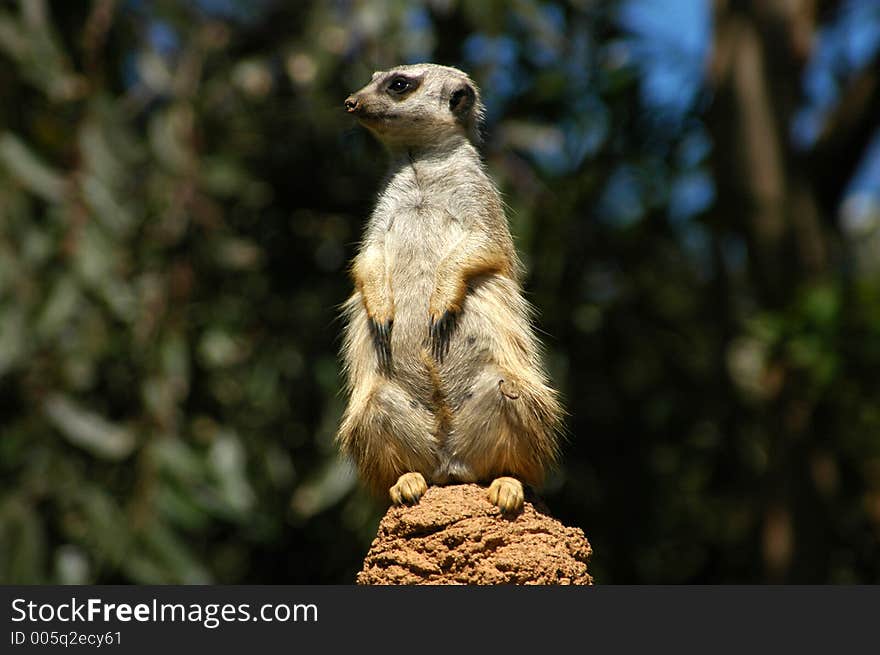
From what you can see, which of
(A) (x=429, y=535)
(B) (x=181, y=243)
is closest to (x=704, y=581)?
(B) (x=181, y=243)

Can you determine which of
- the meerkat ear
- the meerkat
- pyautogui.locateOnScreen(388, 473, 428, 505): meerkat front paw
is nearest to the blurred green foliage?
the meerkat ear

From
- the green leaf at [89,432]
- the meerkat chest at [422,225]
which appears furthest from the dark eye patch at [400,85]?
the green leaf at [89,432]

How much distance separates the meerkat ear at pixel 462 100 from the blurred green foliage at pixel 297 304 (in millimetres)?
1691

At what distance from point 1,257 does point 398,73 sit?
2.51 metres

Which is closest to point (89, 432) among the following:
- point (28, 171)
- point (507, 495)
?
point (28, 171)

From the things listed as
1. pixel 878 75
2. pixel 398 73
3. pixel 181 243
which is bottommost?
pixel 181 243

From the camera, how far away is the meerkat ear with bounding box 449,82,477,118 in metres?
3.25

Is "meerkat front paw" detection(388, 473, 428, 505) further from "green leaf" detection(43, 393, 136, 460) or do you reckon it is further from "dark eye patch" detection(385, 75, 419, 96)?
"green leaf" detection(43, 393, 136, 460)

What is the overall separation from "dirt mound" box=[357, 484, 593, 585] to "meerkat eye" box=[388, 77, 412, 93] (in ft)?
3.52

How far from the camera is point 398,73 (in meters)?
3.22

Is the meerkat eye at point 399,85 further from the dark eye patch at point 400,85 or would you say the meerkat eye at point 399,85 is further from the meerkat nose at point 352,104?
the meerkat nose at point 352,104

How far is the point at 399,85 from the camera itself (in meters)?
3.20

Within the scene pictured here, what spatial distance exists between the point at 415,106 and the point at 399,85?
8 centimetres

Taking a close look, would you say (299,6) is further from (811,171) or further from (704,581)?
(704,581)
